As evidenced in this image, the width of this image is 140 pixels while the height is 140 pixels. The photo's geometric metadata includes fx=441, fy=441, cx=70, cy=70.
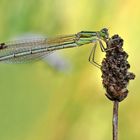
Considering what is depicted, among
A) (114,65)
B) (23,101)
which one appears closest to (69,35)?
(23,101)

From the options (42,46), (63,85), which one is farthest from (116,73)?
(42,46)

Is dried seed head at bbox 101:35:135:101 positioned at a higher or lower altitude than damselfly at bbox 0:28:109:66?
lower

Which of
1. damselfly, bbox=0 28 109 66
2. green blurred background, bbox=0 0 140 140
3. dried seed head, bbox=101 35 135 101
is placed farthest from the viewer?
damselfly, bbox=0 28 109 66

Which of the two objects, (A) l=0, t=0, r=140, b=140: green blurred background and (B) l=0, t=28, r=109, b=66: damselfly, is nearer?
(A) l=0, t=0, r=140, b=140: green blurred background

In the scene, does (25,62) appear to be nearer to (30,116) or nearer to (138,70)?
(30,116)

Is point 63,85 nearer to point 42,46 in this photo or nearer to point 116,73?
point 42,46

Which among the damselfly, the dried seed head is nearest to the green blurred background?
the damselfly

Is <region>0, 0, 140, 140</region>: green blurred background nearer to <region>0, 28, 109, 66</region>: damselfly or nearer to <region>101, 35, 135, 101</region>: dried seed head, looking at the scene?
<region>0, 28, 109, 66</region>: damselfly

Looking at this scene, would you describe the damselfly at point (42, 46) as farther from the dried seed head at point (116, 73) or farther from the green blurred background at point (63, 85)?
the dried seed head at point (116, 73)
